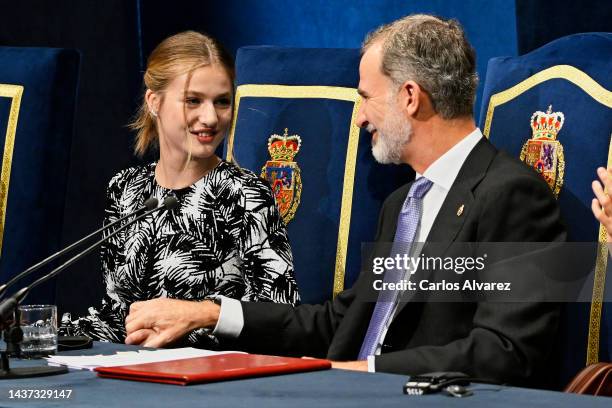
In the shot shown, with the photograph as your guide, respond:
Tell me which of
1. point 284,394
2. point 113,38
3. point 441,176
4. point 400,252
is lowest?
point 284,394

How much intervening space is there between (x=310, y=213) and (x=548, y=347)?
101 centimetres

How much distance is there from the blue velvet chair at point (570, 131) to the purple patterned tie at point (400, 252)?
26 cm

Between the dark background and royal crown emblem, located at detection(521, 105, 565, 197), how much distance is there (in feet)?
3.86

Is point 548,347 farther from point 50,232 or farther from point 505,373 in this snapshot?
point 50,232

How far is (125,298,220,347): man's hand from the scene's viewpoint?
7.74 ft

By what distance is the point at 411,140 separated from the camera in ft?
8.09

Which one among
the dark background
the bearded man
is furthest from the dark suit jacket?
the dark background

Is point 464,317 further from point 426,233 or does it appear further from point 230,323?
point 230,323

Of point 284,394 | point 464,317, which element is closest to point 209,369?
point 284,394

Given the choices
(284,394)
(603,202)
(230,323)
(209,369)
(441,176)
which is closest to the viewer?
(284,394)

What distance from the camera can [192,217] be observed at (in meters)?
2.77

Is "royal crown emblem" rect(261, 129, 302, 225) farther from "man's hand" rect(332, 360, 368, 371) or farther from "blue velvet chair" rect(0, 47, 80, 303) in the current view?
"man's hand" rect(332, 360, 368, 371)

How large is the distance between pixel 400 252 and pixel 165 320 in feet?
1.73

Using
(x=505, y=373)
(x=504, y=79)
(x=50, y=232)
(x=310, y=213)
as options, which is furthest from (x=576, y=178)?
(x=50, y=232)
